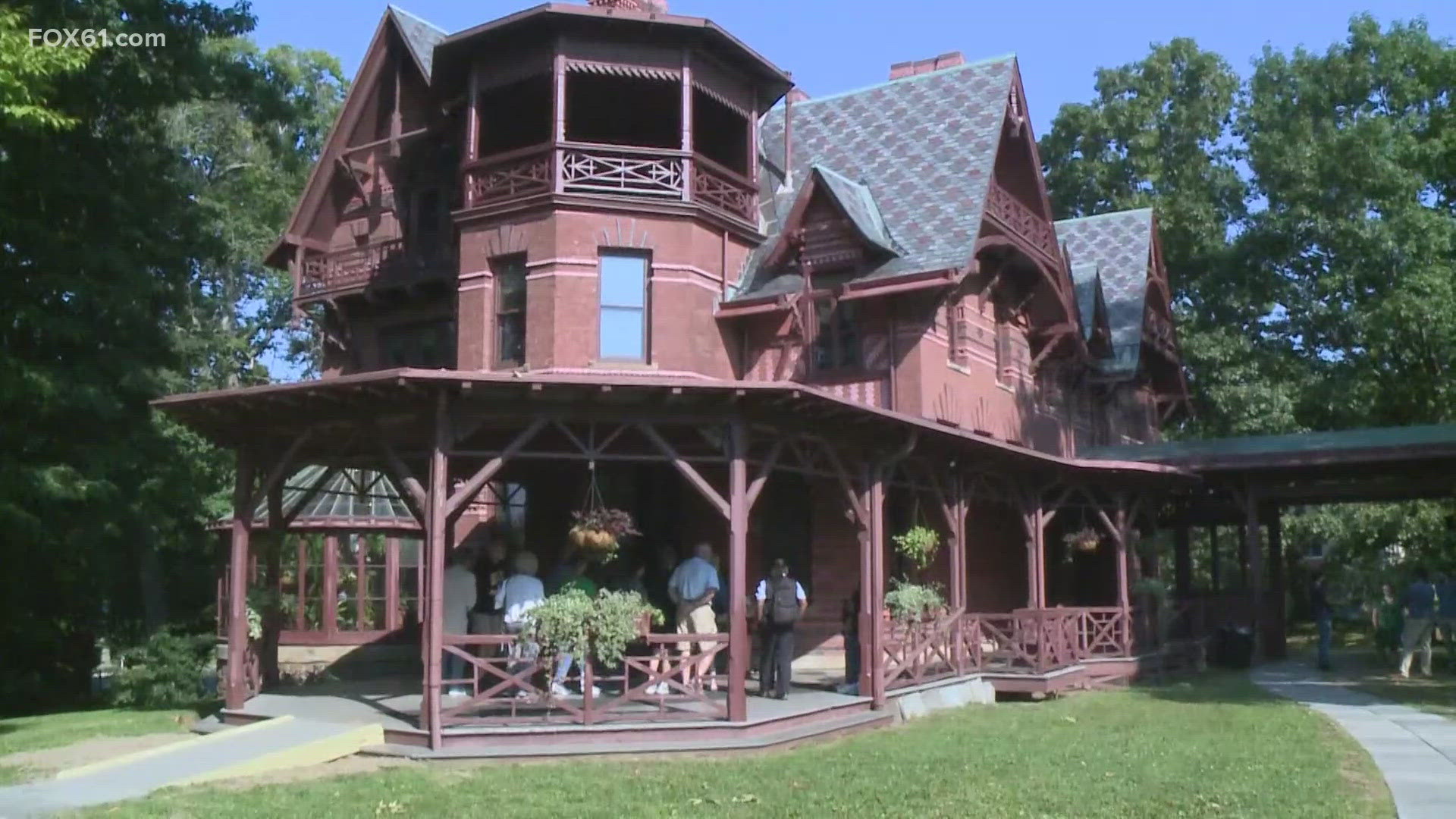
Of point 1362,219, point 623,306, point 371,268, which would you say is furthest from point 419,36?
point 1362,219

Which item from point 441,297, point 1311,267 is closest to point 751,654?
point 441,297

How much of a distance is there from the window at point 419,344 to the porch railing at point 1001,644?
29.0 feet

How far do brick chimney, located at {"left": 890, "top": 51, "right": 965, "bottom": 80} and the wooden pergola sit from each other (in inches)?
462

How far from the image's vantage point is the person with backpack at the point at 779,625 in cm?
1462

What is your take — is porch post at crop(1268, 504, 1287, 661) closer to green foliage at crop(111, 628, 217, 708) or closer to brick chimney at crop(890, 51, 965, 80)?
brick chimney at crop(890, 51, 965, 80)

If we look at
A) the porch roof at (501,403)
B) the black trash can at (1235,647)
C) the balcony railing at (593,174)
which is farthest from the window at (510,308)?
the black trash can at (1235,647)

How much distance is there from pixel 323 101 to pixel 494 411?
29553mm

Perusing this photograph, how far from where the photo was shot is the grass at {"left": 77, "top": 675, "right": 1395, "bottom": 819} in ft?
30.5

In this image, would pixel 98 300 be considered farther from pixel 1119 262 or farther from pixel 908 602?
pixel 1119 262

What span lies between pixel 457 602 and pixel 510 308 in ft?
20.4

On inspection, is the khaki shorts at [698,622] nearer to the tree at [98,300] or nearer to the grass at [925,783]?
the grass at [925,783]

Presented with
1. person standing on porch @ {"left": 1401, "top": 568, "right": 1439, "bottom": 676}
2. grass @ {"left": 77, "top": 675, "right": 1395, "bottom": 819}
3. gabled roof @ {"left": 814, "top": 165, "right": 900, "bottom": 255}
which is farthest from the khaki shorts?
person standing on porch @ {"left": 1401, "top": 568, "right": 1439, "bottom": 676}

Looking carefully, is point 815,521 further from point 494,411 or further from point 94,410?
point 94,410

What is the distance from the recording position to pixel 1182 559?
27750 millimetres
